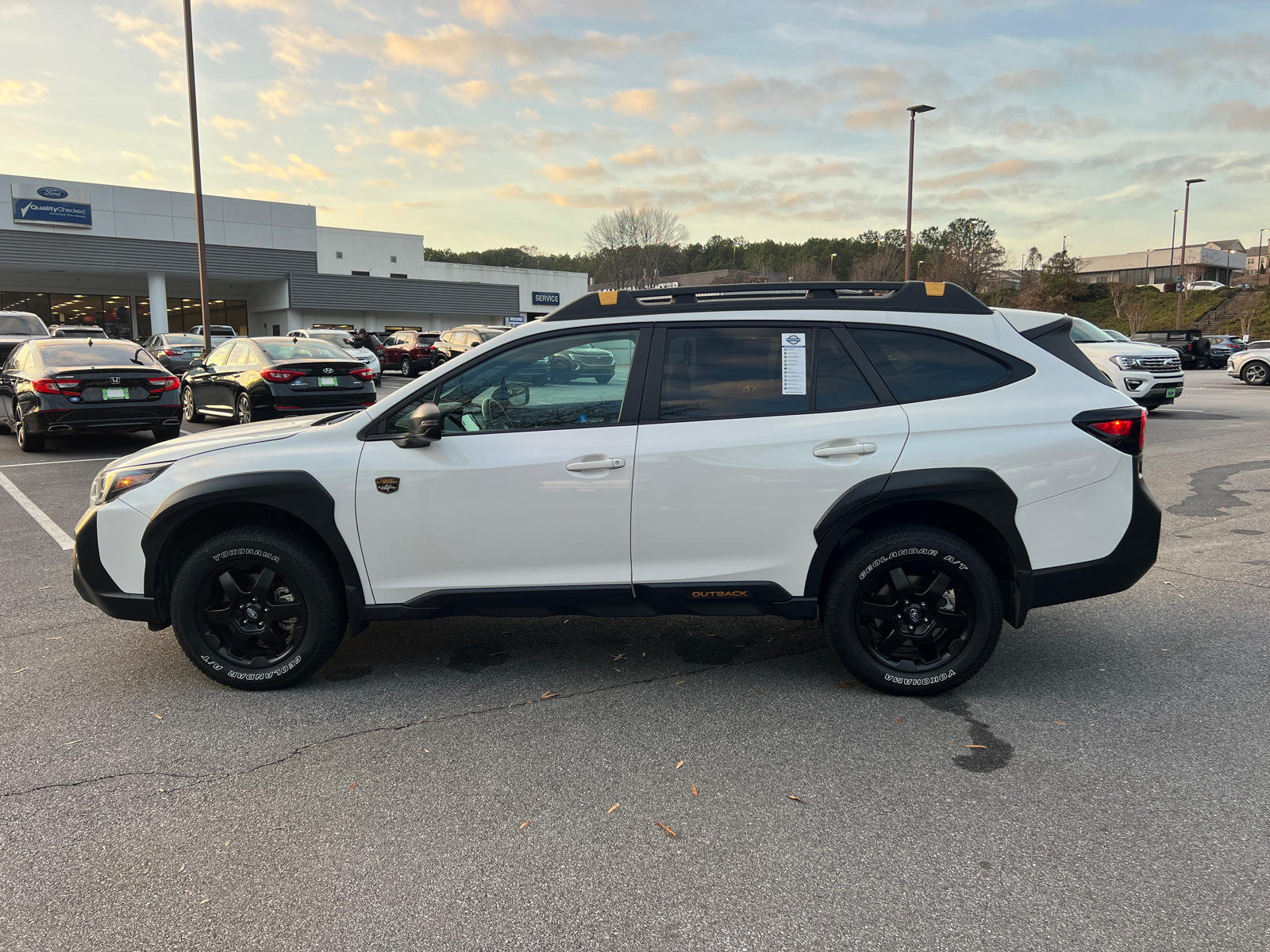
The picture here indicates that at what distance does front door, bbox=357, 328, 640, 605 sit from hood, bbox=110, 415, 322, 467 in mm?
578

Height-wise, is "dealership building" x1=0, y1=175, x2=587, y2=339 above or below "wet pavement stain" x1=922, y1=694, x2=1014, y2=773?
above

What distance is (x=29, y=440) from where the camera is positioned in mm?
11852

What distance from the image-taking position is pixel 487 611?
→ 3924 millimetres

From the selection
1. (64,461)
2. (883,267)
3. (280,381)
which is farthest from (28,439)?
(883,267)

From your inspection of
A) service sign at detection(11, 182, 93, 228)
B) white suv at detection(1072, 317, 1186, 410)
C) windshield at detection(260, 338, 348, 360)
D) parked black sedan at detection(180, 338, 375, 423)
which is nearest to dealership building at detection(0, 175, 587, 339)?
service sign at detection(11, 182, 93, 228)

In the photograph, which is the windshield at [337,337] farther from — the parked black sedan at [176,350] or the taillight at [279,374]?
the taillight at [279,374]

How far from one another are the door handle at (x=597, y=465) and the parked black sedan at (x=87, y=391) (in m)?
9.90

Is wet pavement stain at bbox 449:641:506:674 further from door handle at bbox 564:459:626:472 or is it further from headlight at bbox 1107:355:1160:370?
headlight at bbox 1107:355:1160:370

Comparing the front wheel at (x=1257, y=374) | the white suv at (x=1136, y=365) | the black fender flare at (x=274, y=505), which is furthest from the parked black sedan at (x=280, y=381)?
the front wheel at (x=1257, y=374)

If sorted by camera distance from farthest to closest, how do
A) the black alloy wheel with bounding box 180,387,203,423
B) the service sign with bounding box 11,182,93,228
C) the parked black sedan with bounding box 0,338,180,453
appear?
the service sign with bounding box 11,182,93,228
the black alloy wheel with bounding box 180,387,203,423
the parked black sedan with bounding box 0,338,180,453

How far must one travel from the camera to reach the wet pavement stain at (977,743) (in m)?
3.30

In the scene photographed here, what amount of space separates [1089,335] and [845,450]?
570 inches

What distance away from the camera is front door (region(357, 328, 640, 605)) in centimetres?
378

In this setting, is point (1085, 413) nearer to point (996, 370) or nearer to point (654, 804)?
point (996, 370)
